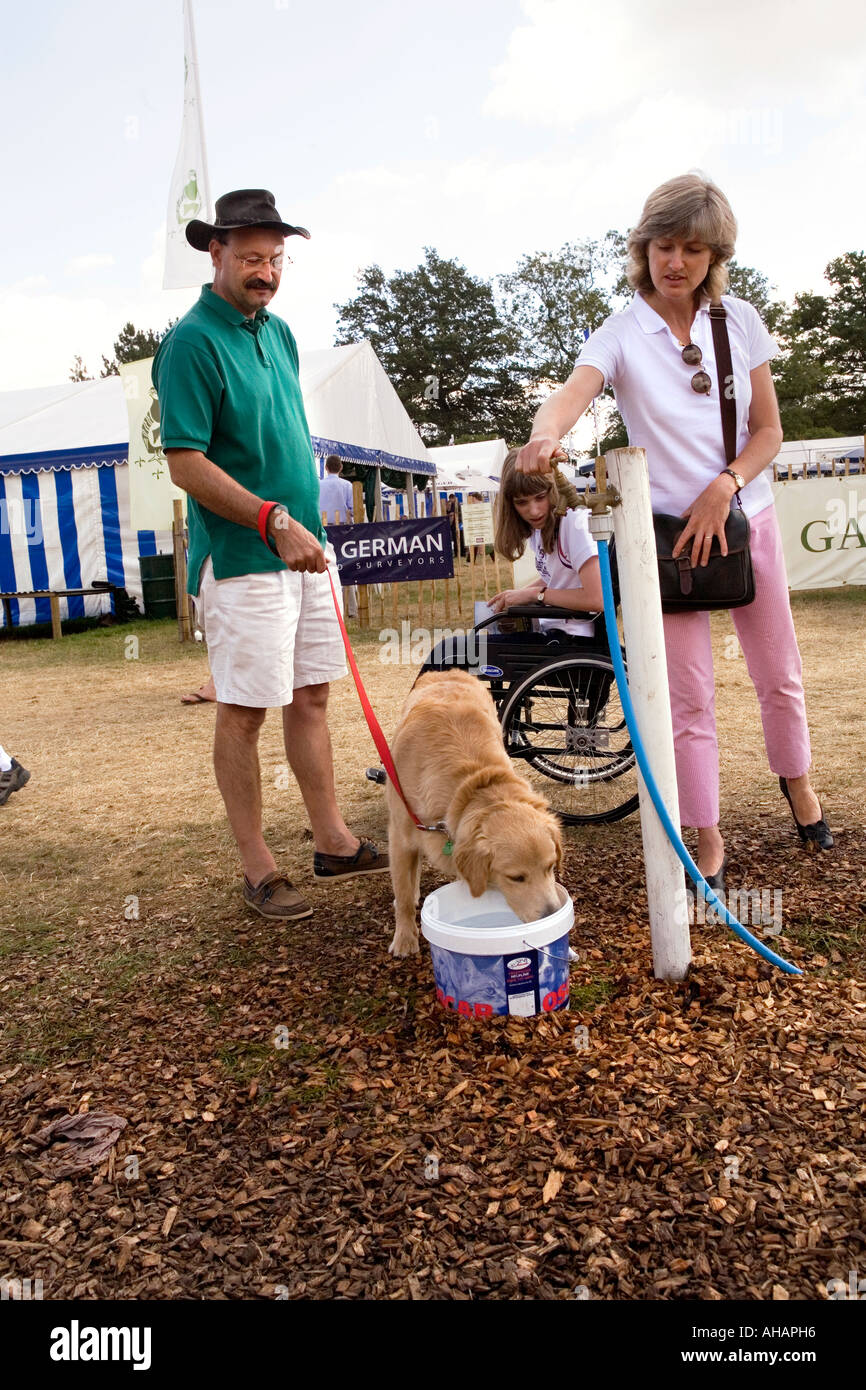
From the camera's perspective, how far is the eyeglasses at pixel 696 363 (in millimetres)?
2928

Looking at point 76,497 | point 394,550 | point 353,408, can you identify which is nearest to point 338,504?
point 394,550

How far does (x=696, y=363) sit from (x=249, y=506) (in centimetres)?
154

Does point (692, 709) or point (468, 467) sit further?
point (468, 467)

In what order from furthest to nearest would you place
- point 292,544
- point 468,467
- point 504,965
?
1. point 468,467
2. point 292,544
3. point 504,965

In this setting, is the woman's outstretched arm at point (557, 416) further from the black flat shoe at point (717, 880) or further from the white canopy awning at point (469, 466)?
the white canopy awning at point (469, 466)

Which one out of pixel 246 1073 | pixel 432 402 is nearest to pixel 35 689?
pixel 246 1073

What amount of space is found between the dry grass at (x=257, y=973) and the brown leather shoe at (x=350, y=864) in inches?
2.8

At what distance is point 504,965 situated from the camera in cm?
253

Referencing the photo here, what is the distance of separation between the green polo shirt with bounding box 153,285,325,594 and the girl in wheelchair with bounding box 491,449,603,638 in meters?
1.20

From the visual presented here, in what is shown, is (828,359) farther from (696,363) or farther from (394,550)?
(696,363)

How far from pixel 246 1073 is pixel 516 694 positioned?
A: 228 centimetres

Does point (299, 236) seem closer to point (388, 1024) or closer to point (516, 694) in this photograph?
point (516, 694)
